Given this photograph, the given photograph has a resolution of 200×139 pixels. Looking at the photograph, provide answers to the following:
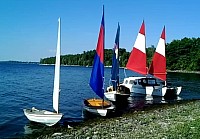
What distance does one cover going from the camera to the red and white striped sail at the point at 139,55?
4703cm

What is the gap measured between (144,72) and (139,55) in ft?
8.62

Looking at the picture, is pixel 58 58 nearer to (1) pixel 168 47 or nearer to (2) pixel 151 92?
(2) pixel 151 92

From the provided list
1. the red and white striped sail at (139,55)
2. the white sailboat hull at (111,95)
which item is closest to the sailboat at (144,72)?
the red and white striped sail at (139,55)

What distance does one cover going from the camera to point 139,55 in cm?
4728

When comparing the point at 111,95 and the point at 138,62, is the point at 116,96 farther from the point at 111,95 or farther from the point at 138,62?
the point at 138,62

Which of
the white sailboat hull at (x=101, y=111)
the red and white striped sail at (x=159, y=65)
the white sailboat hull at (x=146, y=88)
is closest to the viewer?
the white sailboat hull at (x=101, y=111)

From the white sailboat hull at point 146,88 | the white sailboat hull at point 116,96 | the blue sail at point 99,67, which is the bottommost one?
the white sailboat hull at point 116,96

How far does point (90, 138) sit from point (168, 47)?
172 m

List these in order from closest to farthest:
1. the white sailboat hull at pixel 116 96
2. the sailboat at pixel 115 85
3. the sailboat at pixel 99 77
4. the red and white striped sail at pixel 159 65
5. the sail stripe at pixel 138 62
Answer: the sailboat at pixel 99 77
the white sailboat hull at pixel 116 96
the sailboat at pixel 115 85
the sail stripe at pixel 138 62
the red and white striped sail at pixel 159 65

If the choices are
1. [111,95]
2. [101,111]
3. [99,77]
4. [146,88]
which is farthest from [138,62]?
[101,111]

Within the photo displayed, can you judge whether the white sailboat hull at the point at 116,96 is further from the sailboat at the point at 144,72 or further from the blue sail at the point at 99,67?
the blue sail at the point at 99,67

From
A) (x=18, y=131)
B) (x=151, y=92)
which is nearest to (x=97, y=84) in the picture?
(x=18, y=131)

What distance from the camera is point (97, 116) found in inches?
1128

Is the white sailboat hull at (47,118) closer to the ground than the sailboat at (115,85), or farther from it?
closer to the ground
